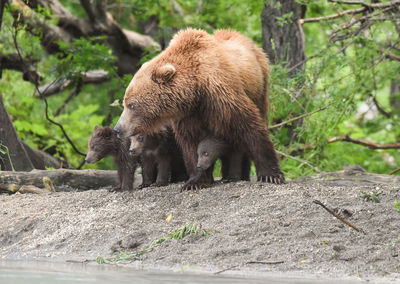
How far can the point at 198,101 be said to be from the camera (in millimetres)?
7156

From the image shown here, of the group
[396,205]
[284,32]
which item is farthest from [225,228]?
[284,32]

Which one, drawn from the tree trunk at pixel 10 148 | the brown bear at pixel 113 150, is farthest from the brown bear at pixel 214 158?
the tree trunk at pixel 10 148

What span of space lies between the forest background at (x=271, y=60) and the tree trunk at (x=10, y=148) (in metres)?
A: 0.03

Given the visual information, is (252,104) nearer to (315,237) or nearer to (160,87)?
(160,87)

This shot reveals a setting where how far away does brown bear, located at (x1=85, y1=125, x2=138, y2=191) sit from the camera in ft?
27.5

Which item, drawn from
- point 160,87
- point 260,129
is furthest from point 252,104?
point 160,87

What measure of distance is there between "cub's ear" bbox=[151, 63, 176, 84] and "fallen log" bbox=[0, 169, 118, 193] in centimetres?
263

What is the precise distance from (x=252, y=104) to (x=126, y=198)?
1782 mm

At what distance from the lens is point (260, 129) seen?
24.1 ft

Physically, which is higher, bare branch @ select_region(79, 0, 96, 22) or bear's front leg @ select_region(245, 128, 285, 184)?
bare branch @ select_region(79, 0, 96, 22)

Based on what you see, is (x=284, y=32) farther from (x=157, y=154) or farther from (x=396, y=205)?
(x=396, y=205)

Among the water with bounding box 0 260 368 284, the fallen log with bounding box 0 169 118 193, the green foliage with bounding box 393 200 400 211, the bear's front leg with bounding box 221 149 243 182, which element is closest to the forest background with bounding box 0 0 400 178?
the fallen log with bounding box 0 169 118 193

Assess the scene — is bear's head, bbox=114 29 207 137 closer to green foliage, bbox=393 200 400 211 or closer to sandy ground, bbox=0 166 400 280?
sandy ground, bbox=0 166 400 280

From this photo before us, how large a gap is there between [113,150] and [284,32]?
12.1 feet
